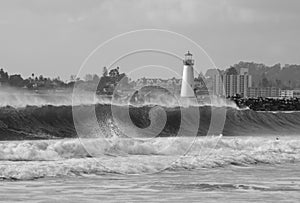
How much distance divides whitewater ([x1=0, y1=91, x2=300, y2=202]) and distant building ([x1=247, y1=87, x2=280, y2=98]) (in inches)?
5286

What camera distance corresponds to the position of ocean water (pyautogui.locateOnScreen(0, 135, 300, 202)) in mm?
14125

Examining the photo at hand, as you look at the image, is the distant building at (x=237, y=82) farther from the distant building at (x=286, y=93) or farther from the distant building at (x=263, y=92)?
the distant building at (x=286, y=93)

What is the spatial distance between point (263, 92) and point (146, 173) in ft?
521

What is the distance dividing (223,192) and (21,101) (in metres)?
Answer: 28.1

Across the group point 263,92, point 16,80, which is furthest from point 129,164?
point 263,92

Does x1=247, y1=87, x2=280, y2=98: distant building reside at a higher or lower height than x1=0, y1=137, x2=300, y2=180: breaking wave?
higher

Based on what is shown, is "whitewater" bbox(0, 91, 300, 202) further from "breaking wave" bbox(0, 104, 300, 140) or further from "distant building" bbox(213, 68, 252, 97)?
"distant building" bbox(213, 68, 252, 97)

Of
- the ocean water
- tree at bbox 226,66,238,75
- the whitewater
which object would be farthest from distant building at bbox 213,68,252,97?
the ocean water

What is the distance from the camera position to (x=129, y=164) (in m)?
19.1

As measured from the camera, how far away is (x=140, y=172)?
59.1 ft

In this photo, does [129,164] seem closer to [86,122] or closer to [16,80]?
[86,122]

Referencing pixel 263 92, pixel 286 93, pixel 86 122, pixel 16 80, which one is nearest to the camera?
pixel 86 122

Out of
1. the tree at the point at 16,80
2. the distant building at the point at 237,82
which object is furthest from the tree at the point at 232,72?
the tree at the point at 16,80

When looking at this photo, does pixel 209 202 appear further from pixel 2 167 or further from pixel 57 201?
pixel 2 167
